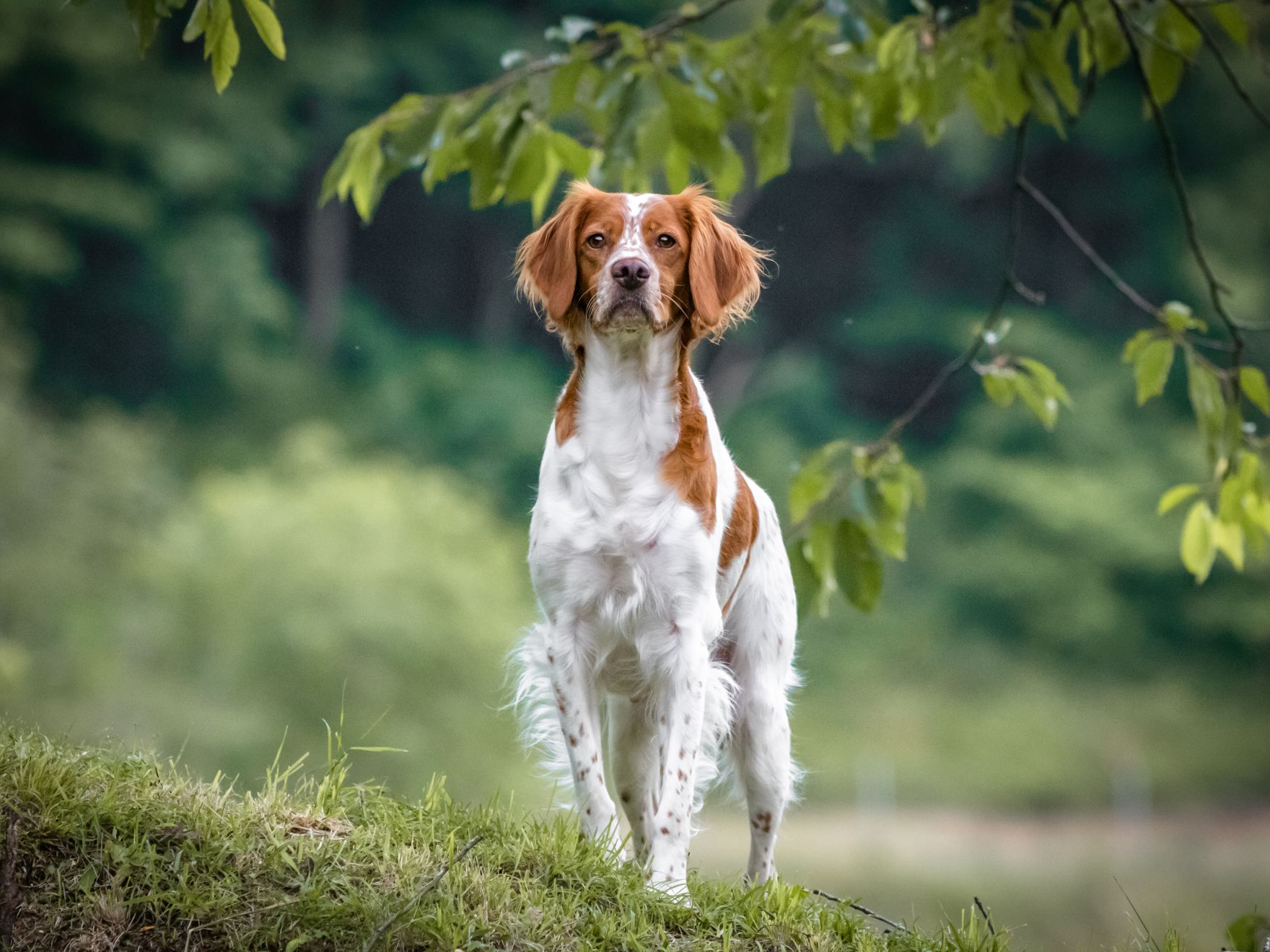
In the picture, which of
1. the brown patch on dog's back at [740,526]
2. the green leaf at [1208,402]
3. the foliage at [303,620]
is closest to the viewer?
the green leaf at [1208,402]

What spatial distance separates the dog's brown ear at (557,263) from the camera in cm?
373

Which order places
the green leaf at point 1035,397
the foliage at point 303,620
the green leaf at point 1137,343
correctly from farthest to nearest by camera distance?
the foliage at point 303,620, the green leaf at point 1137,343, the green leaf at point 1035,397

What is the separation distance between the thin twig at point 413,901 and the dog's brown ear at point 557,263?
139 cm

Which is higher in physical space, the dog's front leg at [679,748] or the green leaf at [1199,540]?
the green leaf at [1199,540]

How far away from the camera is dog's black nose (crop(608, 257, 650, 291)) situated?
358 cm

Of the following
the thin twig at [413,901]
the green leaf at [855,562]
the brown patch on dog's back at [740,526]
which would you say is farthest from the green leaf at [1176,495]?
the thin twig at [413,901]

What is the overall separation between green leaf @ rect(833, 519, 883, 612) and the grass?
1.06 m

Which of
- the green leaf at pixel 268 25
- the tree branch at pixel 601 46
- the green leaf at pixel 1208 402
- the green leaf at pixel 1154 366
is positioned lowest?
the green leaf at pixel 1208 402

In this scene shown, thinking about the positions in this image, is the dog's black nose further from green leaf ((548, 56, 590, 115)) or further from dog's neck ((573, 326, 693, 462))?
green leaf ((548, 56, 590, 115))

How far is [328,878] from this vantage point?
318 cm

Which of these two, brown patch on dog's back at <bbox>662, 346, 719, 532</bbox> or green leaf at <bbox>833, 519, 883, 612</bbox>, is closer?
green leaf at <bbox>833, 519, 883, 612</bbox>

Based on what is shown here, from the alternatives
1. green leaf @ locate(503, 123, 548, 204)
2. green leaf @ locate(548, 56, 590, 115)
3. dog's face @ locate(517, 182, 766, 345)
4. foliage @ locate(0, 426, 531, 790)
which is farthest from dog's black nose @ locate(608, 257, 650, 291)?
foliage @ locate(0, 426, 531, 790)

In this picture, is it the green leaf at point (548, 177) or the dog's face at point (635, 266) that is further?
the dog's face at point (635, 266)

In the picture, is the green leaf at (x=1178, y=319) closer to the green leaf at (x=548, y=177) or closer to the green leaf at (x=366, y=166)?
the green leaf at (x=548, y=177)
